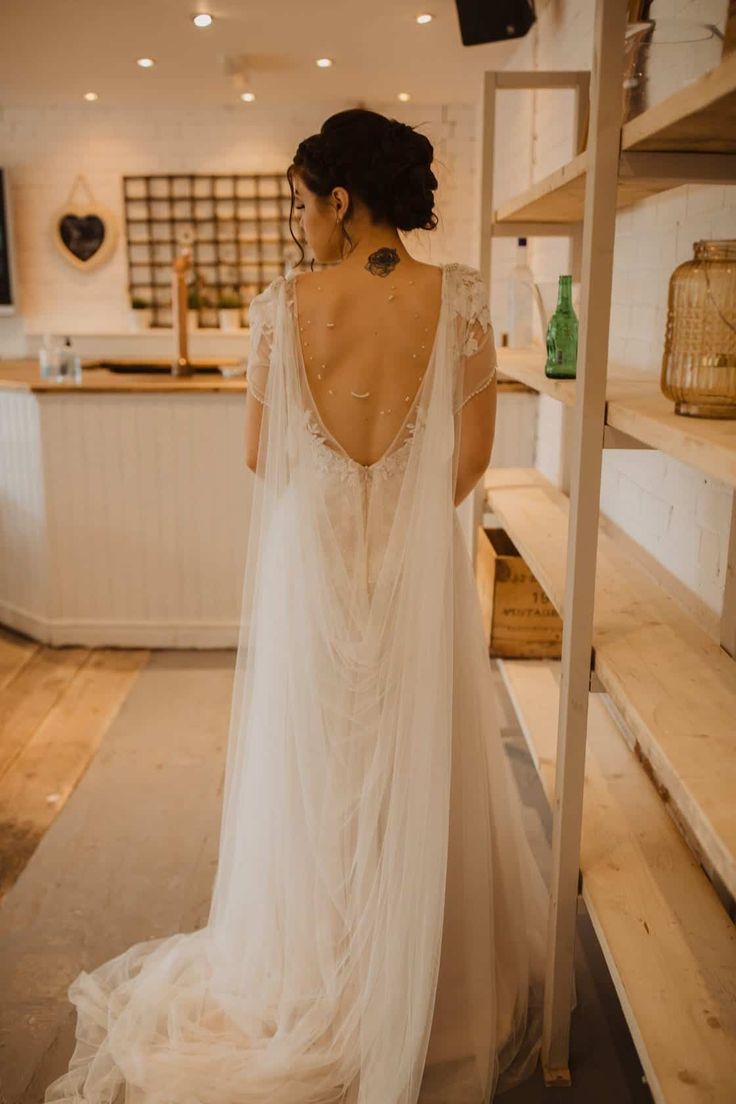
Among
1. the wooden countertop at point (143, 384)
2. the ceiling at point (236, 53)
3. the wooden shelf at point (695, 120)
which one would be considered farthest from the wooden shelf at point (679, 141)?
the ceiling at point (236, 53)

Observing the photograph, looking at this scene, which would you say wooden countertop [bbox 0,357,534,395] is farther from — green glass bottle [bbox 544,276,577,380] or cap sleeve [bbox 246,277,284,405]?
cap sleeve [bbox 246,277,284,405]

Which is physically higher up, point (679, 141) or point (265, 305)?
point (679, 141)

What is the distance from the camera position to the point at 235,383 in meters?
3.95

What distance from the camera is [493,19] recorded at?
3.57 m

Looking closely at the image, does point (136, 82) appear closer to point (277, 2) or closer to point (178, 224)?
point (178, 224)

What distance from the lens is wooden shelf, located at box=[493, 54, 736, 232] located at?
3.36ft

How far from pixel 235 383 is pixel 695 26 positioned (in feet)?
8.60

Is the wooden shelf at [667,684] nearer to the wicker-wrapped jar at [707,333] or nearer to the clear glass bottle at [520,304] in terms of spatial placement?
the wicker-wrapped jar at [707,333]

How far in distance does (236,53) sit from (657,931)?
4.81m

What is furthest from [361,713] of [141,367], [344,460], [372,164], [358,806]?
[141,367]

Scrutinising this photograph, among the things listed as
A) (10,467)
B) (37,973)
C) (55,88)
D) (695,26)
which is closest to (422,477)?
(695,26)

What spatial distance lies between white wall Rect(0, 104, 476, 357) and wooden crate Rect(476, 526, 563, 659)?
4.21 meters

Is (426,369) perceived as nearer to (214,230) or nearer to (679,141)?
(679,141)

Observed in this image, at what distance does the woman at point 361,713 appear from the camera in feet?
5.53
